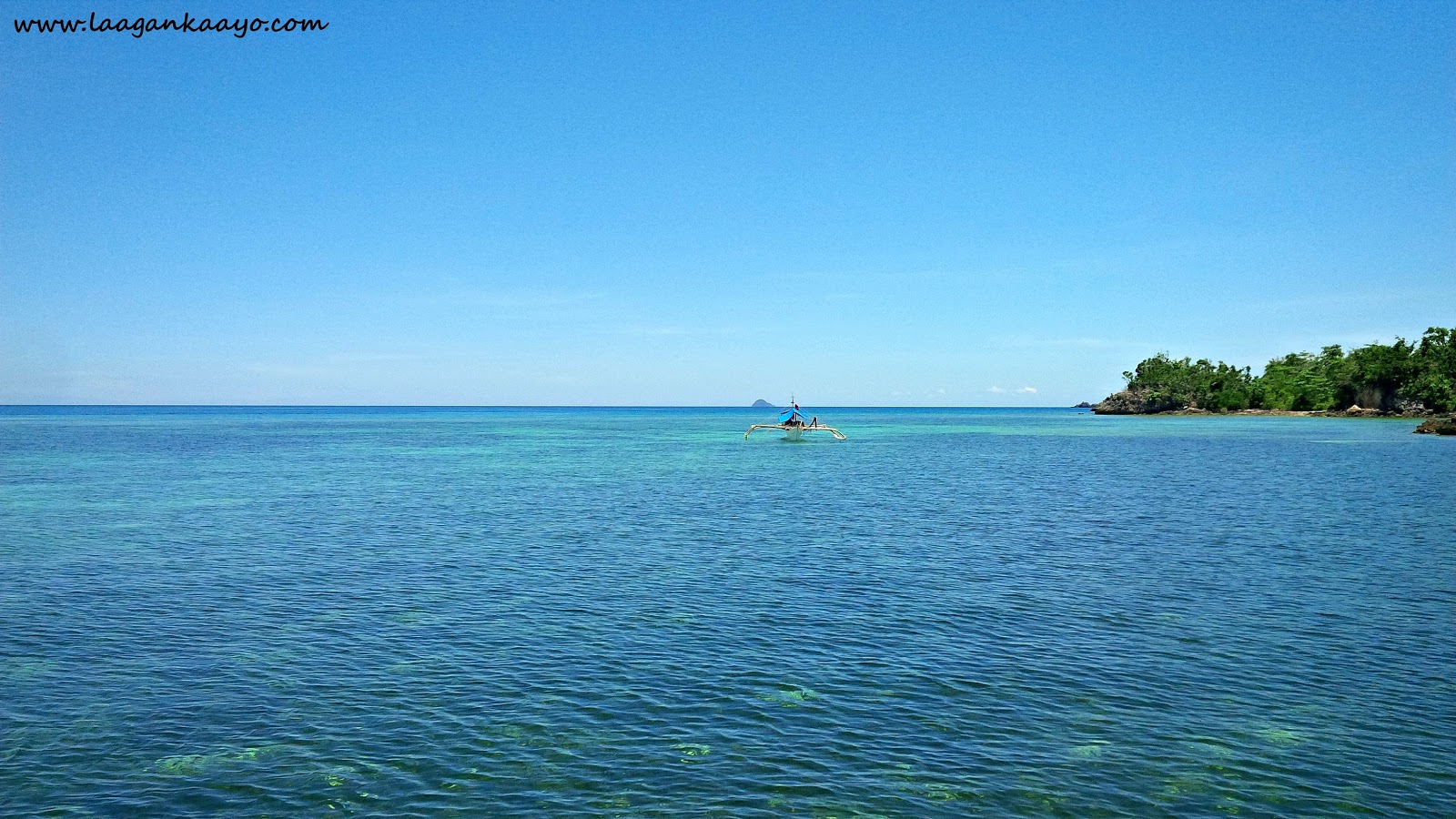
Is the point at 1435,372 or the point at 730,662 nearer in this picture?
the point at 730,662

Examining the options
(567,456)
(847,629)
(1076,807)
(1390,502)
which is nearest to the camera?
(1076,807)

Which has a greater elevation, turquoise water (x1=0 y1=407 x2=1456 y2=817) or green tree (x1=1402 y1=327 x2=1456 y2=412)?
green tree (x1=1402 y1=327 x2=1456 y2=412)

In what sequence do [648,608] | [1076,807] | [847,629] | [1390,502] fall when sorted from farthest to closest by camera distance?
1. [1390,502]
2. [648,608]
3. [847,629]
4. [1076,807]

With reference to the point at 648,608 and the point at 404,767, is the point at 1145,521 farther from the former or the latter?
the point at 404,767

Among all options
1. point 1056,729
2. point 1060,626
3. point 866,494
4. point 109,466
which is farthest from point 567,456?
point 1056,729

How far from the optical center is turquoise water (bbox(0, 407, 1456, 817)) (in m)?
13.1

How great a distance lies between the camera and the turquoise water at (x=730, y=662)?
13141 mm

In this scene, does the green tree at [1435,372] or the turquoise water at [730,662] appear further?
the green tree at [1435,372]

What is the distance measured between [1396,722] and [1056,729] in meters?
6.08

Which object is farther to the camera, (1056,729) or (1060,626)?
(1060,626)

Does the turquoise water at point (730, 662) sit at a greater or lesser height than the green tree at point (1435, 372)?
lesser

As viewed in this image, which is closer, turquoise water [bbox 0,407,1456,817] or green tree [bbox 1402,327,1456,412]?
turquoise water [bbox 0,407,1456,817]

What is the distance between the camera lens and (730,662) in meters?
19.1

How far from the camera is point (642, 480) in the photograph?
2514 inches
